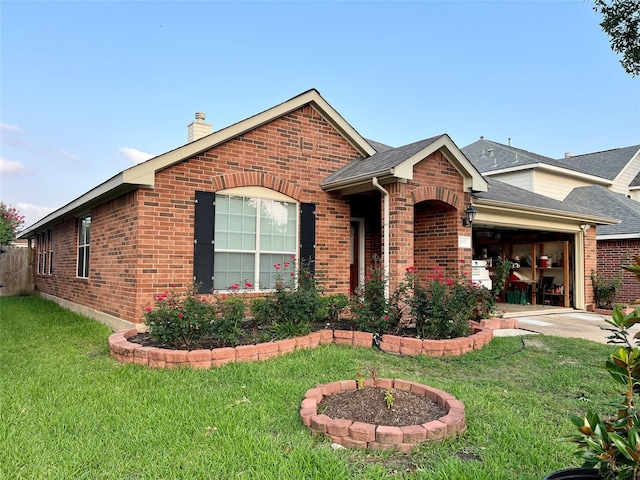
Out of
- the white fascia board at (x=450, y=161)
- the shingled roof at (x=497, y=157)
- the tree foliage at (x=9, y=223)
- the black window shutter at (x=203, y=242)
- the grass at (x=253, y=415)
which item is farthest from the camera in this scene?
the tree foliage at (x=9, y=223)

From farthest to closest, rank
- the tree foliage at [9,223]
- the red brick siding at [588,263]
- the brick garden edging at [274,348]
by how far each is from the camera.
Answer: the tree foliage at [9,223] → the red brick siding at [588,263] → the brick garden edging at [274,348]

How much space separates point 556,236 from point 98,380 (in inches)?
537

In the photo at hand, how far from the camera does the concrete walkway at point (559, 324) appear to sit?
8.04 metres

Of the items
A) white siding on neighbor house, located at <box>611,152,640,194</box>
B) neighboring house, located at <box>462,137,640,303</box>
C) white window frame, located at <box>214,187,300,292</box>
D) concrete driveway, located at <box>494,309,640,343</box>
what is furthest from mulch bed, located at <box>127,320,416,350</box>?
white siding on neighbor house, located at <box>611,152,640,194</box>

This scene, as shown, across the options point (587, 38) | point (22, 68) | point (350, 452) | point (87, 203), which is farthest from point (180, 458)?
point (22, 68)

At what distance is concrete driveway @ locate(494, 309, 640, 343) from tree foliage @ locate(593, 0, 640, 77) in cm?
468

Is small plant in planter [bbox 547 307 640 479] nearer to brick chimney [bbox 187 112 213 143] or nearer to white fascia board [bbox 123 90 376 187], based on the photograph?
white fascia board [bbox 123 90 376 187]

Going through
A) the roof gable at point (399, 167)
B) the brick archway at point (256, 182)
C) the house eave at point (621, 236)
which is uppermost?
the roof gable at point (399, 167)

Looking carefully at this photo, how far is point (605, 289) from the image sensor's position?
484 inches

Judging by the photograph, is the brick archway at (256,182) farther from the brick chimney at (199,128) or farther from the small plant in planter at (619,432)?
the small plant in planter at (619,432)

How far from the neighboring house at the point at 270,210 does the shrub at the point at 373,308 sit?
0.83 meters

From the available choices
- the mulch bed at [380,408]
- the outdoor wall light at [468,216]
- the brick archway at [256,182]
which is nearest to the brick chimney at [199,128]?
the brick archway at [256,182]

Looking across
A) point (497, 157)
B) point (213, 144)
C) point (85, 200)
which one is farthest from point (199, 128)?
point (497, 157)

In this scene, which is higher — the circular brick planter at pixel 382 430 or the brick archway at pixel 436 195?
the brick archway at pixel 436 195
